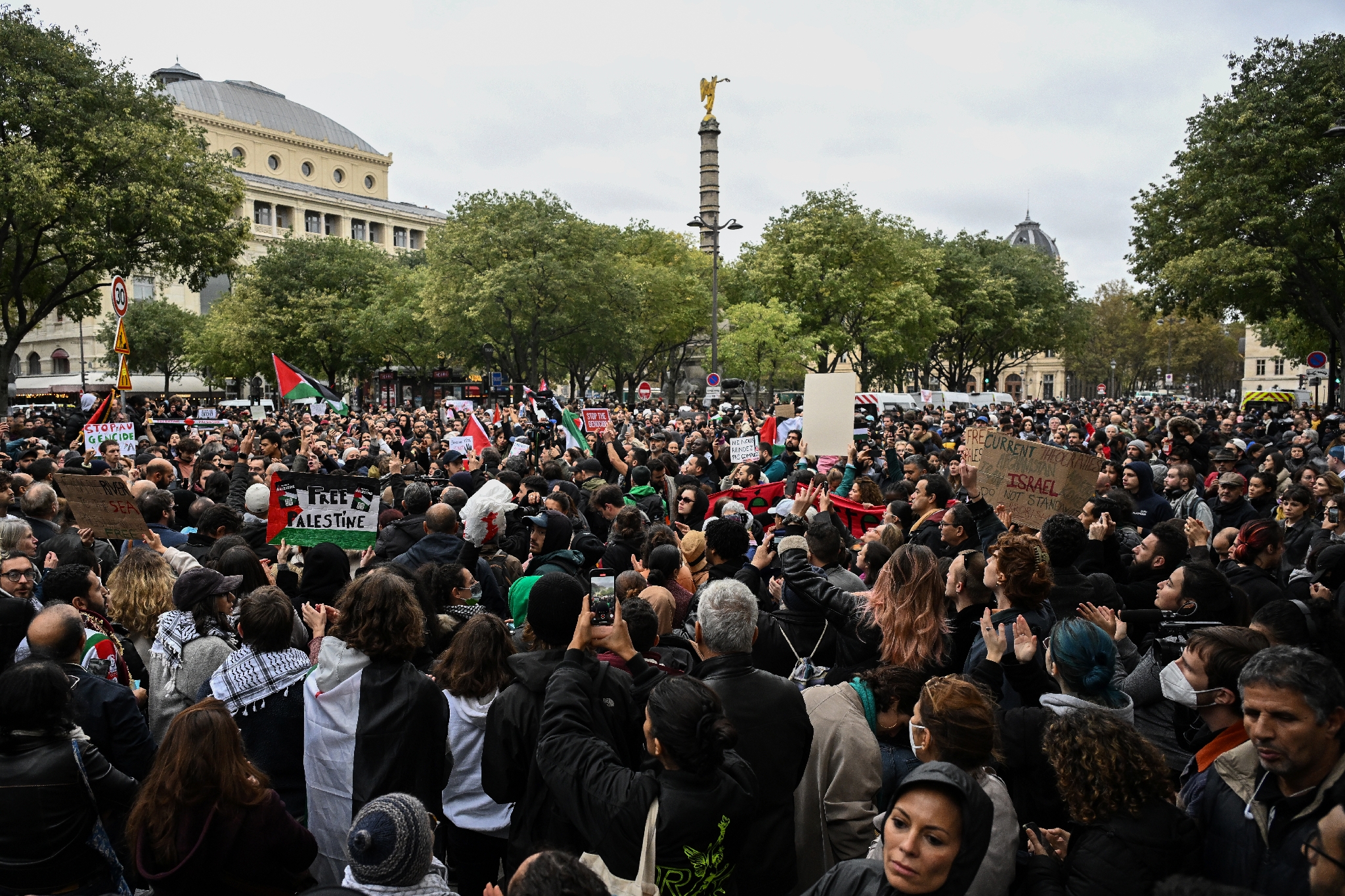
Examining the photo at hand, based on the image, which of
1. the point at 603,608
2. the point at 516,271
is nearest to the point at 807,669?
the point at 603,608

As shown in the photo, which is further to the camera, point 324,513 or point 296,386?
point 296,386

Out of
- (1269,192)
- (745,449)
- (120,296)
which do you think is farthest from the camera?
(1269,192)

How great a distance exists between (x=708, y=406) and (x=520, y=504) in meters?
26.8

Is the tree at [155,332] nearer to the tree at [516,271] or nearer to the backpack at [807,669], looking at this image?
the tree at [516,271]

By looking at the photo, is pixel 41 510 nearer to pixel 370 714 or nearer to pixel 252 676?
pixel 252 676

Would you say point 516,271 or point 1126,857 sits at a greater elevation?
point 516,271

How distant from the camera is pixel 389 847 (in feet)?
8.48

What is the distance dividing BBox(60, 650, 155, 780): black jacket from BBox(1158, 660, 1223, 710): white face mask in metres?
4.02

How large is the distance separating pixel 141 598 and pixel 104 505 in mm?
2925

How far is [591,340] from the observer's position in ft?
149

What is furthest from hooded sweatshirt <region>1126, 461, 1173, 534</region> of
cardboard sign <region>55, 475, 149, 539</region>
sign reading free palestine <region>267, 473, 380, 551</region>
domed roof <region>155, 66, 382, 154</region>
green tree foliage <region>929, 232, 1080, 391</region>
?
domed roof <region>155, 66, 382, 154</region>

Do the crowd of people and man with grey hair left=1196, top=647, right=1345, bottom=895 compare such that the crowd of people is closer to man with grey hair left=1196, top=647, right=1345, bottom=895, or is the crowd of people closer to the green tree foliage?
man with grey hair left=1196, top=647, right=1345, bottom=895

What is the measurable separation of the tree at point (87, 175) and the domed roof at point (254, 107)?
72834 mm

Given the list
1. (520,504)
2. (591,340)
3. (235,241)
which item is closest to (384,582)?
(520,504)
